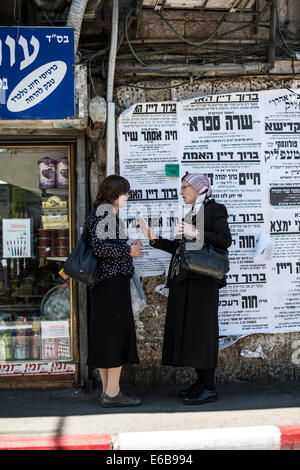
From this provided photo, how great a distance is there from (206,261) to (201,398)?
4.13ft

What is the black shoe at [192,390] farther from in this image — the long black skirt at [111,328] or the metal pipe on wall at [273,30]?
the metal pipe on wall at [273,30]

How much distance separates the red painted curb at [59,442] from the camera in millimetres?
3816

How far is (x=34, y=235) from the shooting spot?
5332 mm

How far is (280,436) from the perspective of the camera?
3910 millimetres

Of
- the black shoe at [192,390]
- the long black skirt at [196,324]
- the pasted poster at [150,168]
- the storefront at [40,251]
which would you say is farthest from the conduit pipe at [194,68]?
the black shoe at [192,390]

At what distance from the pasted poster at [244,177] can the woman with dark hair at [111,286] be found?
0.84 m

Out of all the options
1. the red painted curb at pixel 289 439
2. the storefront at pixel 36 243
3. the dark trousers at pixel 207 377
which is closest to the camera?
the red painted curb at pixel 289 439

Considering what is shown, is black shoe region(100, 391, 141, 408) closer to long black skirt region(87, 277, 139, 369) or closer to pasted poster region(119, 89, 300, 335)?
long black skirt region(87, 277, 139, 369)

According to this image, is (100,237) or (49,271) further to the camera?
(49,271)

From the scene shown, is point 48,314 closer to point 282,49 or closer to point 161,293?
point 161,293

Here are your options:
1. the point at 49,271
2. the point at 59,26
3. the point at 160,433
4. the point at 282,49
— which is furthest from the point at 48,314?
the point at 282,49

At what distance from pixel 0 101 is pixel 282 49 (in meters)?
2.78

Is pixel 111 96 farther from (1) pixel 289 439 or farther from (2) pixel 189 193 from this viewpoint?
(1) pixel 289 439

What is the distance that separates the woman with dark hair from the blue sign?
986mm
